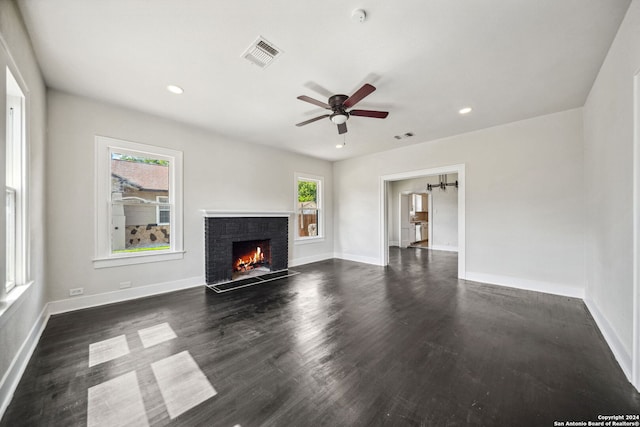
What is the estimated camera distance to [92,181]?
320 cm

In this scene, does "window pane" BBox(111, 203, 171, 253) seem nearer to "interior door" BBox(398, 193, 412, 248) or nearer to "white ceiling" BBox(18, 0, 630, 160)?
"white ceiling" BBox(18, 0, 630, 160)

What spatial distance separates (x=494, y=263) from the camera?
415 cm

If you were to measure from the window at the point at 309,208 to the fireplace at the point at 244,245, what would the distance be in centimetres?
67

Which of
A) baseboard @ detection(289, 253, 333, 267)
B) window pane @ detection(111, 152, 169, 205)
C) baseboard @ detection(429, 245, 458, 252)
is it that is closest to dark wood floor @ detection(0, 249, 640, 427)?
window pane @ detection(111, 152, 169, 205)

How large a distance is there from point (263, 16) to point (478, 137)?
4.18 metres

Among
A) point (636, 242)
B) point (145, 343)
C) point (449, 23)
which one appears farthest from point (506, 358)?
point (145, 343)

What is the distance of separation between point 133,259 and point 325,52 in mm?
3853

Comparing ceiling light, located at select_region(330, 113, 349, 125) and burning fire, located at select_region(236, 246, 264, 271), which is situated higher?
ceiling light, located at select_region(330, 113, 349, 125)

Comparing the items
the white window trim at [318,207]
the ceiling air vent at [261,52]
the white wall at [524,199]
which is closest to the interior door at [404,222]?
the white window trim at [318,207]

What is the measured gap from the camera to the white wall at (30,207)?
1549 millimetres

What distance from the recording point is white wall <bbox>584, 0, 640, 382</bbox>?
1.84 m

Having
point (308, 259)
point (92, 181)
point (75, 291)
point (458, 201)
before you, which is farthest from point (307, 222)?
point (75, 291)

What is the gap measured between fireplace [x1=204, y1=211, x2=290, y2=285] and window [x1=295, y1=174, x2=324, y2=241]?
67 centimetres

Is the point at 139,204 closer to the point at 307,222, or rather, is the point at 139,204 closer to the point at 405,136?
the point at 307,222
